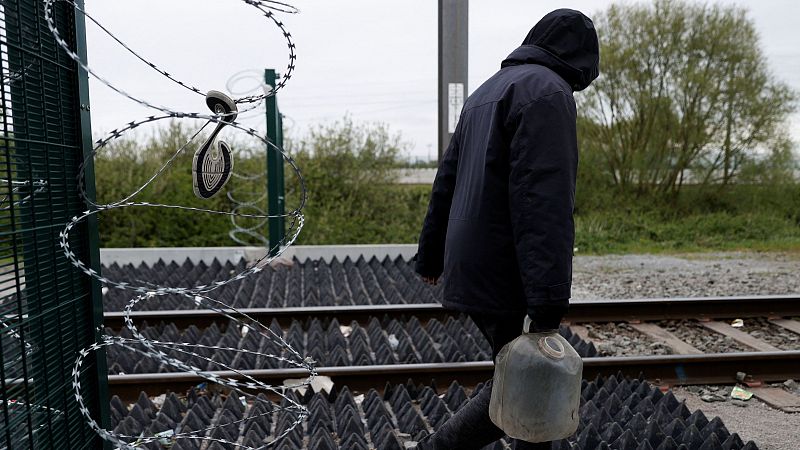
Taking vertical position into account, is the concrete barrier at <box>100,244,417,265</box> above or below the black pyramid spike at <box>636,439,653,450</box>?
above

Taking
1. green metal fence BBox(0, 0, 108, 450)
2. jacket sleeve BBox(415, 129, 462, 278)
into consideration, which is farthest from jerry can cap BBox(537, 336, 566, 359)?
green metal fence BBox(0, 0, 108, 450)

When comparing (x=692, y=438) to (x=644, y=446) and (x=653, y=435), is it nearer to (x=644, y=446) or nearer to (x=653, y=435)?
(x=653, y=435)

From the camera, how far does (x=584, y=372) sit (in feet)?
16.1

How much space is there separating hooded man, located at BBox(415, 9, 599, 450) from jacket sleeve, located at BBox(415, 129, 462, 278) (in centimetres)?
1

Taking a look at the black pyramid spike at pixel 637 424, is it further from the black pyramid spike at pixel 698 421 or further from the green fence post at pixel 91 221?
the green fence post at pixel 91 221

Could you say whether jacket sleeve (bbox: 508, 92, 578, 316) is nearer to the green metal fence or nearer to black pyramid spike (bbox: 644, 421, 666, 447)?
black pyramid spike (bbox: 644, 421, 666, 447)

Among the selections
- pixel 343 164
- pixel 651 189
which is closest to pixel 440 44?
pixel 343 164

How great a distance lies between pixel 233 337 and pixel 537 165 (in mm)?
3779

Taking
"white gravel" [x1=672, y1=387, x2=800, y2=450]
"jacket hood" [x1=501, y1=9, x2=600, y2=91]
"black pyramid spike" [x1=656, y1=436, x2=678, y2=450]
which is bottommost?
"white gravel" [x1=672, y1=387, x2=800, y2=450]

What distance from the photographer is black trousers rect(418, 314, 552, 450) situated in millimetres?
2801

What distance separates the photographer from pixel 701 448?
346 centimetres

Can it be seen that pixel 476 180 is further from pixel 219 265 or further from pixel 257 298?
pixel 219 265

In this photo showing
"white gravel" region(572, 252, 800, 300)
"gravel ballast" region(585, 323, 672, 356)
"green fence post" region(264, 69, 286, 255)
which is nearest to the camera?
"gravel ballast" region(585, 323, 672, 356)

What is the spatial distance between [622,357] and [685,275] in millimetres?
6459
